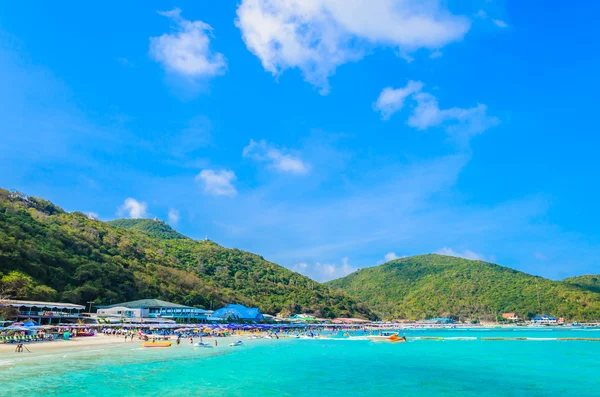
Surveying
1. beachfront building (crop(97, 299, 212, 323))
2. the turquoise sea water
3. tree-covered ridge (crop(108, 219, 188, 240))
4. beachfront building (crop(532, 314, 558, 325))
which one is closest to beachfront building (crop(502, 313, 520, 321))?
beachfront building (crop(532, 314, 558, 325))

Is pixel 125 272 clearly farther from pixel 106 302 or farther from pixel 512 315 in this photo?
pixel 512 315

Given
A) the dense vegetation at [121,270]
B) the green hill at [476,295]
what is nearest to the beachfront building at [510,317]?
the green hill at [476,295]

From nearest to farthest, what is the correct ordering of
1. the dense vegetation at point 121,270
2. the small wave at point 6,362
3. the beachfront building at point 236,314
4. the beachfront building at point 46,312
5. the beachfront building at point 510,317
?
the small wave at point 6,362
the beachfront building at point 46,312
the dense vegetation at point 121,270
the beachfront building at point 236,314
the beachfront building at point 510,317

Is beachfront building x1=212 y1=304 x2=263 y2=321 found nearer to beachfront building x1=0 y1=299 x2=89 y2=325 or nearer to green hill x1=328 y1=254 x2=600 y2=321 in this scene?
beachfront building x1=0 y1=299 x2=89 y2=325

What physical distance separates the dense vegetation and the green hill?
37084mm

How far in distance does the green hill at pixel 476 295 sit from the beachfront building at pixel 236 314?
87.7m

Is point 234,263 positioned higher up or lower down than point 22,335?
higher up

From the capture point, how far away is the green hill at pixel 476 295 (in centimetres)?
14462

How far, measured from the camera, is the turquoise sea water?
829 inches

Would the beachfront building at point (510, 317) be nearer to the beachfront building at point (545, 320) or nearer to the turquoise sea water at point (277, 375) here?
the beachfront building at point (545, 320)

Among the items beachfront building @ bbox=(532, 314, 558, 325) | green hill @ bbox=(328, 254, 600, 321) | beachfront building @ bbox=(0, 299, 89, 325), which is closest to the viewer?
beachfront building @ bbox=(0, 299, 89, 325)

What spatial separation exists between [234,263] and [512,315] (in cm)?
9536

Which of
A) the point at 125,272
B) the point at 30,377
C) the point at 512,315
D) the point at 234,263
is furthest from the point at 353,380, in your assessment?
the point at 512,315

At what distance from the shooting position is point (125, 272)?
7644 cm
